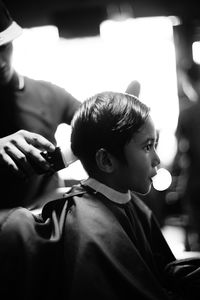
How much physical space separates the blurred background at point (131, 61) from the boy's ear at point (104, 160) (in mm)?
2506

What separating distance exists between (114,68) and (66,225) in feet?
11.6

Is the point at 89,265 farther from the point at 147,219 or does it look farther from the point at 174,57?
the point at 174,57

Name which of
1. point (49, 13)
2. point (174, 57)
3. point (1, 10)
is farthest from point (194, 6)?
point (1, 10)

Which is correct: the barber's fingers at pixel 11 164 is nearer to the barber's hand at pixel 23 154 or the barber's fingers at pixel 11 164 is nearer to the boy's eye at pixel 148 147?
the barber's hand at pixel 23 154

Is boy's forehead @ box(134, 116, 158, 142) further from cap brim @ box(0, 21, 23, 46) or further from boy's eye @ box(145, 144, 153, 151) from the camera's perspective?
cap brim @ box(0, 21, 23, 46)

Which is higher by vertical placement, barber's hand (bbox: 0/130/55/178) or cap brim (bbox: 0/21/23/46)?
cap brim (bbox: 0/21/23/46)

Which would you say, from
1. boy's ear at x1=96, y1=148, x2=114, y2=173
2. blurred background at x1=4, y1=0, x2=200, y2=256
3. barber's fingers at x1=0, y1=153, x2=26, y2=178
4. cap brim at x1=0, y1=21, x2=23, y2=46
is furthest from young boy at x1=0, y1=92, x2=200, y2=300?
blurred background at x1=4, y1=0, x2=200, y2=256

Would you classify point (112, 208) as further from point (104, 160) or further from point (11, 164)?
point (11, 164)

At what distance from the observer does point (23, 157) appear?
1.34 m

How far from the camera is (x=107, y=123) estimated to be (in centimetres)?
148

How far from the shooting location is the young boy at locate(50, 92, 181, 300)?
1264 mm

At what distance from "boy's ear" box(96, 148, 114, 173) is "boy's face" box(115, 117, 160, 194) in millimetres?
27

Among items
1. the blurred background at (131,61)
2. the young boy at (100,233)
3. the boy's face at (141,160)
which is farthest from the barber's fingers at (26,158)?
the blurred background at (131,61)

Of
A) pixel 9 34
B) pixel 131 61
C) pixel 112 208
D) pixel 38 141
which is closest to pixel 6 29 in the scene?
pixel 9 34
